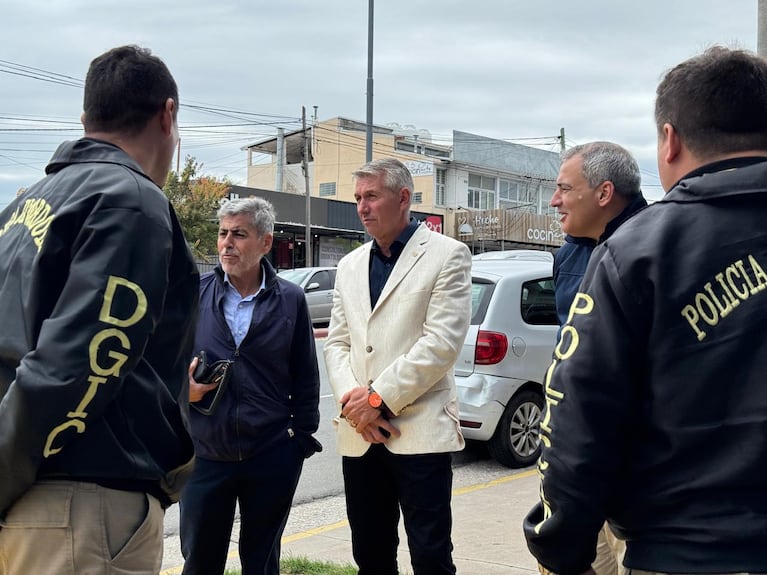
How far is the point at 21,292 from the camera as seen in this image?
6.87ft

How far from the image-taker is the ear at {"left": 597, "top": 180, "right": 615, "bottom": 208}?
3.50 m

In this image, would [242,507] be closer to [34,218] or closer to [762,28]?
[34,218]

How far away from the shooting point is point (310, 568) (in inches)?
180

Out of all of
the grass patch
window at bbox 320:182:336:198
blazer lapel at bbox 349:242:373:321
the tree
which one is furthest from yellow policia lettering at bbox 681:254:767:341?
window at bbox 320:182:336:198

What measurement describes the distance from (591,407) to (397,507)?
91.2 inches

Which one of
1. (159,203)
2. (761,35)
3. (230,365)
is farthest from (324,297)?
(159,203)

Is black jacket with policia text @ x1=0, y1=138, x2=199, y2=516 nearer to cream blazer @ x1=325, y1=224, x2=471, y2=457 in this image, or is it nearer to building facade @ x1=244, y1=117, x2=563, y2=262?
cream blazer @ x1=325, y1=224, x2=471, y2=457

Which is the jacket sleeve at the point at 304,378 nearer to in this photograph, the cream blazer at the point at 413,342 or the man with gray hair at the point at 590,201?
the cream blazer at the point at 413,342

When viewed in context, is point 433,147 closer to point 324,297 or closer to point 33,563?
point 324,297

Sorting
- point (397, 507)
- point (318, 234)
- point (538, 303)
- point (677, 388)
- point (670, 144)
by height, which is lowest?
point (397, 507)

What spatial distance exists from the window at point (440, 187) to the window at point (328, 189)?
20.6ft

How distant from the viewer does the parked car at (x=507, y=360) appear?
718cm

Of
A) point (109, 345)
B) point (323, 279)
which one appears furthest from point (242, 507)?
point (323, 279)

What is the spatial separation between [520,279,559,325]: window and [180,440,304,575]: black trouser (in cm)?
413
